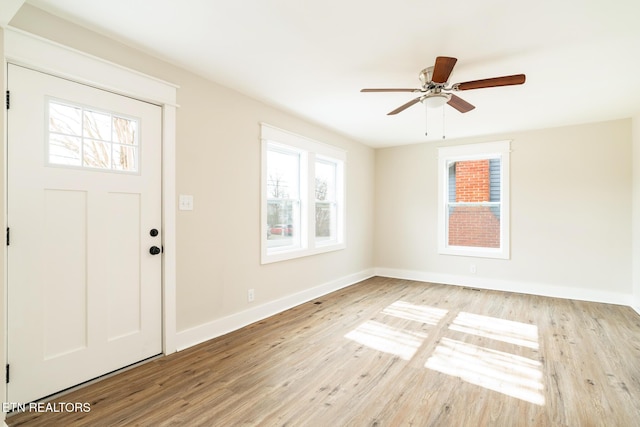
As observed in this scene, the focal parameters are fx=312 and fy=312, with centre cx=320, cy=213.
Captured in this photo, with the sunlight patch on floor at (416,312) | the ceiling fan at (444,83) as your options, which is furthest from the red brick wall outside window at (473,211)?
the ceiling fan at (444,83)

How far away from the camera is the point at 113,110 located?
235cm

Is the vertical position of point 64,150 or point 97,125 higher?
point 97,125

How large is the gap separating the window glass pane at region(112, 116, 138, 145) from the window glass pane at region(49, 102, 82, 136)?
0.23 metres

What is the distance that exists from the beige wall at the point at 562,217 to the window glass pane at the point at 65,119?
5.02 metres

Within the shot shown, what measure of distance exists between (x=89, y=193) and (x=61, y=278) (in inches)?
23.7

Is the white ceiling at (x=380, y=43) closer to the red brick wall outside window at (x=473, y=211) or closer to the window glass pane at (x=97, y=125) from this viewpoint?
the window glass pane at (x=97, y=125)

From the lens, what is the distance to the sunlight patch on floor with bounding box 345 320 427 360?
9.32 feet

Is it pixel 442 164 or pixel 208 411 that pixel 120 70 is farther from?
pixel 442 164

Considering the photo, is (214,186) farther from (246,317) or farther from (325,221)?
(325,221)

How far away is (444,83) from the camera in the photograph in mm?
2582

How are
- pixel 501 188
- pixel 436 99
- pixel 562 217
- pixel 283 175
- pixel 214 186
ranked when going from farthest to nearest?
1. pixel 501 188
2. pixel 562 217
3. pixel 283 175
4. pixel 214 186
5. pixel 436 99

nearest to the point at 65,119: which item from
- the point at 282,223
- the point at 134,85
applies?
the point at 134,85

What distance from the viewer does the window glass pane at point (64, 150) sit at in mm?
2064

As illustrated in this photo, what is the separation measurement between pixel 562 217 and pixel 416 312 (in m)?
2.74
